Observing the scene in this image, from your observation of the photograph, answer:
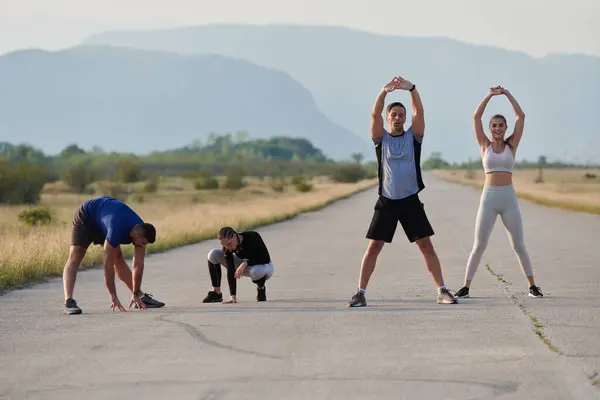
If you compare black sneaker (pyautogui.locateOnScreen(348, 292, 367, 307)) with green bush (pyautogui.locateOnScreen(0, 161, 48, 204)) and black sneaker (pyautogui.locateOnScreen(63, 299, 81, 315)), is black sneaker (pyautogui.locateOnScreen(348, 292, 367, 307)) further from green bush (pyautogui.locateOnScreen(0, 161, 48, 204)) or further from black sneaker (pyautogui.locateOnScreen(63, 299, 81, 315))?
green bush (pyautogui.locateOnScreen(0, 161, 48, 204))

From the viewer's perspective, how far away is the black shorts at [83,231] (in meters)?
11.6

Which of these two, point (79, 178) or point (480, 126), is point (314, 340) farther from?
point (79, 178)

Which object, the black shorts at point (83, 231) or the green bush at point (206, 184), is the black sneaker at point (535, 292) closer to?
the black shorts at point (83, 231)

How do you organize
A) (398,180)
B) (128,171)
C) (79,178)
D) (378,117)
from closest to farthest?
(378,117)
(398,180)
(79,178)
(128,171)

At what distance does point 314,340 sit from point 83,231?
3368 mm

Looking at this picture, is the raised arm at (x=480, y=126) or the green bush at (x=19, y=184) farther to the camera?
the green bush at (x=19, y=184)

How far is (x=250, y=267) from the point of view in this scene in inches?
488

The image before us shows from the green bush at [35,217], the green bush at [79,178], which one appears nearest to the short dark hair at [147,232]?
the green bush at [35,217]

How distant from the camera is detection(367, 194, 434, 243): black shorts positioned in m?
11.7

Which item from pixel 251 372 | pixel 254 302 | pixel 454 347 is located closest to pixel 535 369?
pixel 454 347

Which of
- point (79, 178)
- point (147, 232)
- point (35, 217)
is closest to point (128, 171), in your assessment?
point (79, 178)

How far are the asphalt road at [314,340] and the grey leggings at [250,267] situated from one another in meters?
0.35

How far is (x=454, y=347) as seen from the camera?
8.85 meters

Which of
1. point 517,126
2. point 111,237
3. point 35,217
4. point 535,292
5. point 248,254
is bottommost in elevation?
point 35,217
